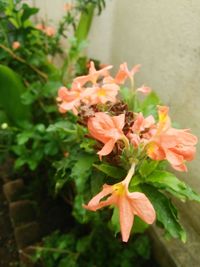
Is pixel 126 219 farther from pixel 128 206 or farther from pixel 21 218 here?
pixel 21 218

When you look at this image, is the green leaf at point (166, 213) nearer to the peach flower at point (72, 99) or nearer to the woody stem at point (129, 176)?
the woody stem at point (129, 176)

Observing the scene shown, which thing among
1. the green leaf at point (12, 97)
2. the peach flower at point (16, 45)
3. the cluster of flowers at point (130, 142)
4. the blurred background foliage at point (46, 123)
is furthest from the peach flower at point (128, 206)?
the peach flower at point (16, 45)

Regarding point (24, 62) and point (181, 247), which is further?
point (24, 62)

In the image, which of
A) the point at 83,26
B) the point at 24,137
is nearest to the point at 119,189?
the point at 24,137

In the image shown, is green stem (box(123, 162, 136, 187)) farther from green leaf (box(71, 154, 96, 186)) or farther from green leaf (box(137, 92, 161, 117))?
green leaf (box(137, 92, 161, 117))

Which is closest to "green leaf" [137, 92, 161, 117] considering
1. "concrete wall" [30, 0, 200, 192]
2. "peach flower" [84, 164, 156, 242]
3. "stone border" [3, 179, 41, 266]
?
"concrete wall" [30, 0, 200, 192]

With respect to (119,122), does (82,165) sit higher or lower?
lower
